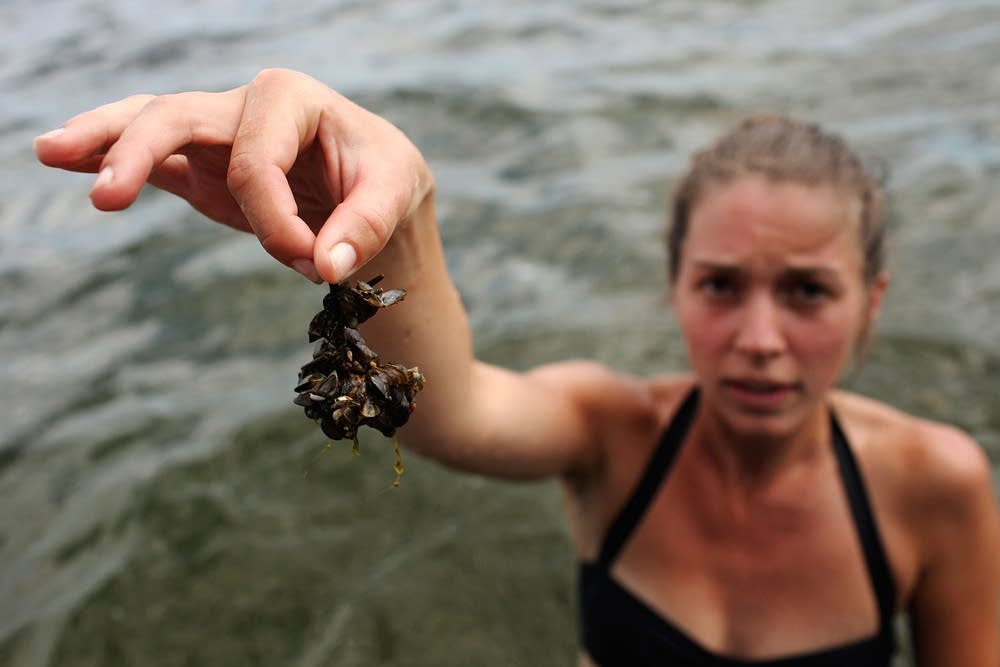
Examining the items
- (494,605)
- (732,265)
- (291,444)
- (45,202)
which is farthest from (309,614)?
(45,202)

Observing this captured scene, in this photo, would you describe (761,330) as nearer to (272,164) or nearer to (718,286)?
(718,286)

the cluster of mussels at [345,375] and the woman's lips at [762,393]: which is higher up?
the cluster of mussels at [345,375]

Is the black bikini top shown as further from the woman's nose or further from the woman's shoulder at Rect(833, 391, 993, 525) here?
the woman's nose

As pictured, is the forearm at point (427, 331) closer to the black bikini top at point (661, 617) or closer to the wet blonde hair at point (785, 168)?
the black bikini top at point (661, 617)

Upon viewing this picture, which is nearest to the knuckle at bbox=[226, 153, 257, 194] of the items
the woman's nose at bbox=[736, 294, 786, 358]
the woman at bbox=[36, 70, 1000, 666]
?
the woman at bbox=[36, 70, 1000, 666]

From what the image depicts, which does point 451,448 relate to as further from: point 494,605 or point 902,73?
point 902,73

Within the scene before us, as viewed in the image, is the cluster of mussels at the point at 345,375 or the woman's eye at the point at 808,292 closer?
the cluster of mussels at the point at 345,375

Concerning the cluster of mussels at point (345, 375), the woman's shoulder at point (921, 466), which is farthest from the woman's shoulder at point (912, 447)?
the cluster of mussels at point (345, 375)
